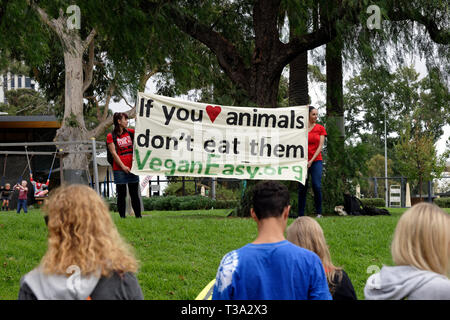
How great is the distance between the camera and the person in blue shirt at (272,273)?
9.87 feet

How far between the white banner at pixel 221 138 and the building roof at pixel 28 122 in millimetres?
24703

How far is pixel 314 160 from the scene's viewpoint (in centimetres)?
1099

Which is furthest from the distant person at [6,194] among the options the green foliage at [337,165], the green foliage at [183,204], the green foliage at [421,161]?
the green foliage at [421,161]

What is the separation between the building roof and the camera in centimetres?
3491

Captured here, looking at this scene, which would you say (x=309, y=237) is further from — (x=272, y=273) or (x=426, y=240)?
(x=426, y=240)

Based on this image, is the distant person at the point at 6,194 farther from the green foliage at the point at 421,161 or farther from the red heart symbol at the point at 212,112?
the green foliage at the point at 421,161

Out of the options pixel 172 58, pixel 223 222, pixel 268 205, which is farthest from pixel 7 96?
pixel 268 205

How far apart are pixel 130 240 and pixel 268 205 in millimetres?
6272

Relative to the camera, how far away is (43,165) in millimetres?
36750

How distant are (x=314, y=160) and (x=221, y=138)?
1751mm

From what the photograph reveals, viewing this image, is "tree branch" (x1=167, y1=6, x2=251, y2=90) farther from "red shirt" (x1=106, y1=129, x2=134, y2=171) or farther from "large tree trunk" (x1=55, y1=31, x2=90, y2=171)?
"large tree trunk" (x1=55, y1=31, x2=90, y2=171)

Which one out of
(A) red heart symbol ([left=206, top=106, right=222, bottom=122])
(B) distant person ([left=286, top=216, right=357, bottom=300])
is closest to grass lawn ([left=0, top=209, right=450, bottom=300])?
(A) red heart symbol ([left=206, top=106, right=222, bottom=122])

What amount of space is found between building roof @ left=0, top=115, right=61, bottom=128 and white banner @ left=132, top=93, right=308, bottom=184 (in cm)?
2470

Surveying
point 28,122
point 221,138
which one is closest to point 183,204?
point 221,138
